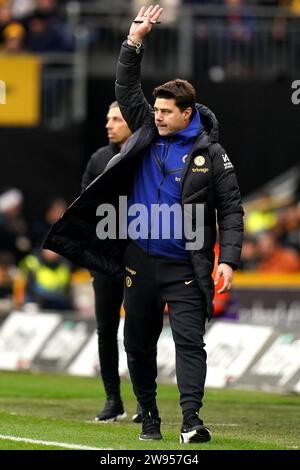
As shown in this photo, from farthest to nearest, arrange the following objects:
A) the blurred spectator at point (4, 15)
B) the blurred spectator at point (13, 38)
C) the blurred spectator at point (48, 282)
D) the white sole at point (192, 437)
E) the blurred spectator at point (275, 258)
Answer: the blurred spectator at point (4, 15) < the blurred spectator at point (13, 38) < the blurred spectator at point (275, 258) < the blurred spectator at point (48, 282) < the white sole at point (192, 437)

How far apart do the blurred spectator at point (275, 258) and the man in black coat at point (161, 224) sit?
1267cm

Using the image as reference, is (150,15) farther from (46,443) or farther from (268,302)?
(268,302)

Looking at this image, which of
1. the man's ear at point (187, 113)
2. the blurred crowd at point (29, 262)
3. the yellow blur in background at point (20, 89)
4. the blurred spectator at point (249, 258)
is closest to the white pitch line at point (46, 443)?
the man's ear at point (187, 113)

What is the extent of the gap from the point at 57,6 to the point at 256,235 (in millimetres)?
5685

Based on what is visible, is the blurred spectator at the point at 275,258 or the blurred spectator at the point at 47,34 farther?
the blurred spectator at the point at 47,34

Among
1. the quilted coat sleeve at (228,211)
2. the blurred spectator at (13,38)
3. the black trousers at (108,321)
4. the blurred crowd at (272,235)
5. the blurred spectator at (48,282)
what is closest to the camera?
the quilted coat sleeve at (228,211)

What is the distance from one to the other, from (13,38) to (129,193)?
1453cm

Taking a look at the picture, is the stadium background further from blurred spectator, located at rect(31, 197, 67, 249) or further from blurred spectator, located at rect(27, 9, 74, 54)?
blurred spectator, located at rect(31, 197, 67, 249)

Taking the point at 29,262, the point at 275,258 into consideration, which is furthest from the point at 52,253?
the point at 275,258

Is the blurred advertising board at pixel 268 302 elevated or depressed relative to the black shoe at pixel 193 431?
depressed

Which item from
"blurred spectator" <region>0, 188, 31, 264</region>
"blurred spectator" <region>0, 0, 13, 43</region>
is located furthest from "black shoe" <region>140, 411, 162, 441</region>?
"blurred spectator" <region>0, 0, 13, 43</region>

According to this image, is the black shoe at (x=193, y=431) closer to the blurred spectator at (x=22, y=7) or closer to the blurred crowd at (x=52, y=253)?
the blurred crowd at (x=52, y=253)

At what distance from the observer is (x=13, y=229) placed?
23.5 meters

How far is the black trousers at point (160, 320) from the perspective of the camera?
31.4 feet
